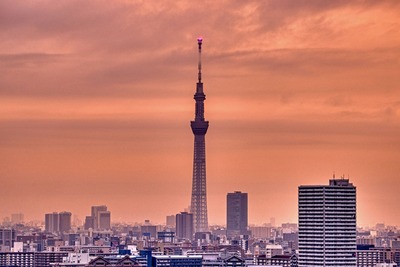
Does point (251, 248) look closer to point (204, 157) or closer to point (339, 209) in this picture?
point (204, 157)

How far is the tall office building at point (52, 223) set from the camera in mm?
171375

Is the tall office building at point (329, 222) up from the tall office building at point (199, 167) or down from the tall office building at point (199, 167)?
down

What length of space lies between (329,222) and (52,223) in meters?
87.4

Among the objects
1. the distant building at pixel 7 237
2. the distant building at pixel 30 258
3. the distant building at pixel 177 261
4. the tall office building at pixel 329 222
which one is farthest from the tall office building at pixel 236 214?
the tall office building at pixel 329 222

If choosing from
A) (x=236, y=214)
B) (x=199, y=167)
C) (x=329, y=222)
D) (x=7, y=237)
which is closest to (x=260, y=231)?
(x=236, y=214)

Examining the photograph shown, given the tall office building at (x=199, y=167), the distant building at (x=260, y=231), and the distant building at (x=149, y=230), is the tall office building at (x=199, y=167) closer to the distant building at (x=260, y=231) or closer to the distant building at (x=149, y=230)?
the distant building at (x=149, y=230)

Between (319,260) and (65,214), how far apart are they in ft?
289

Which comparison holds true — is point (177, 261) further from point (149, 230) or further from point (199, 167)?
point (149, 230)

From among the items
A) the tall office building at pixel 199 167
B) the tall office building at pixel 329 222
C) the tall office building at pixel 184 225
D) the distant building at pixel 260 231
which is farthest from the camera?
the distant building at pixel 260 231

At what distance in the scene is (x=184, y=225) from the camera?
168500mm

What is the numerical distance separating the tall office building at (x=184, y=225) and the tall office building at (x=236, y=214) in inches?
164

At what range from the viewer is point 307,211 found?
90.7 metres

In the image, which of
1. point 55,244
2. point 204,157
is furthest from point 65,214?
point 55,244

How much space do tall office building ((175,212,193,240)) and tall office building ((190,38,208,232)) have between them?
1317mm
